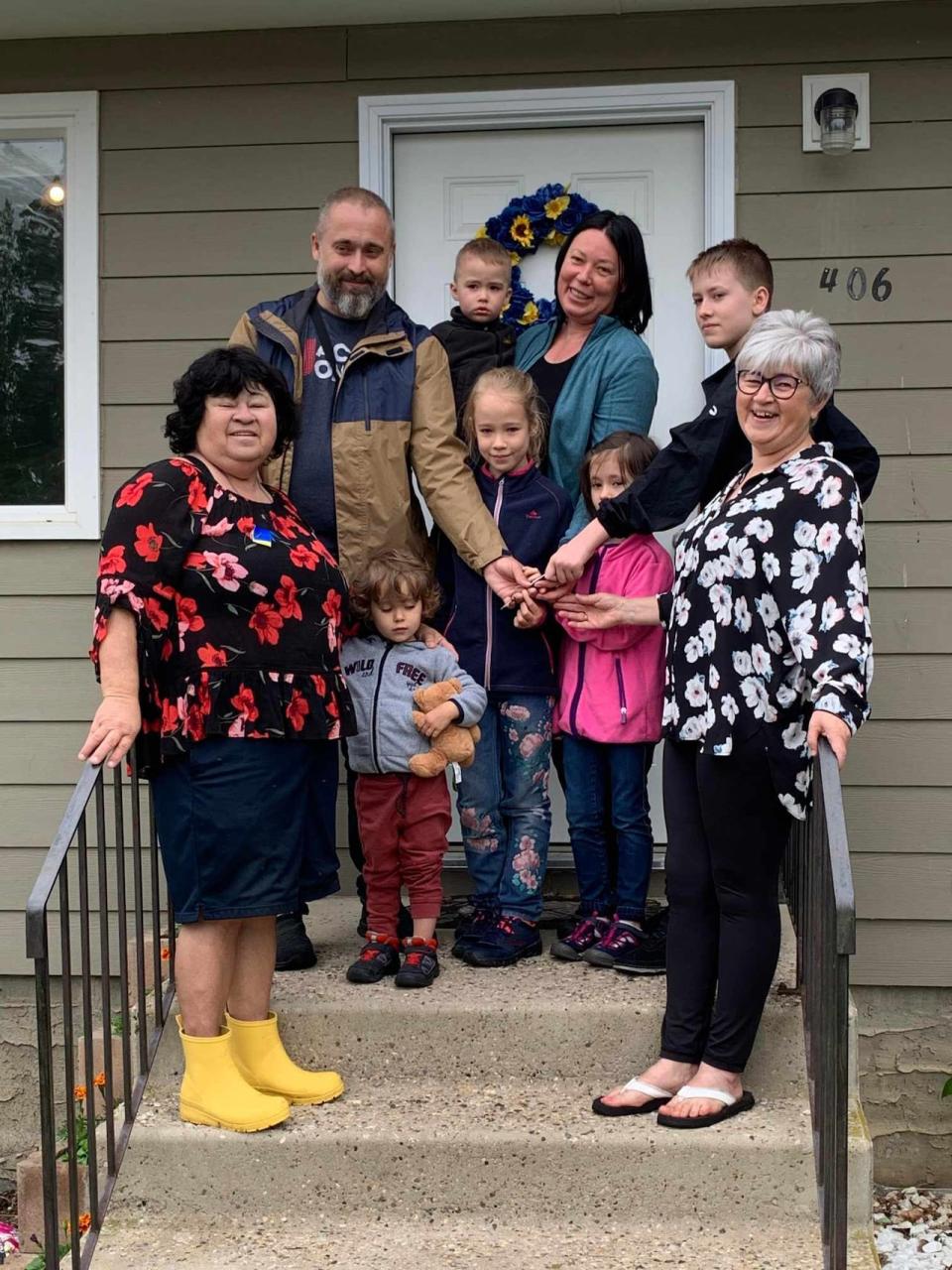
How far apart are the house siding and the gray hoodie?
137cm

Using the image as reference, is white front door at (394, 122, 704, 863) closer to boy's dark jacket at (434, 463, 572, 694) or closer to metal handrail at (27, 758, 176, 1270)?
boy's dark jacket at (434, 463, 572, 694)

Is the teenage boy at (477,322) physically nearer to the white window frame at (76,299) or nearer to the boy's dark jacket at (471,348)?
the boy's dark jacket at (471,348)

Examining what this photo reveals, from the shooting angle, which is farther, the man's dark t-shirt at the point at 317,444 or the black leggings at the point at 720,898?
the man's dark t-shirt at the point at 317,444

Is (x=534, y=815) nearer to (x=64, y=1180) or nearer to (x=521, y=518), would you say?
(x=521, y=518)

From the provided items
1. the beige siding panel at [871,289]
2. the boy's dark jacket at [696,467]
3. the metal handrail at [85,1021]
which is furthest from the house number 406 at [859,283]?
the metal handrail at [85,1021]

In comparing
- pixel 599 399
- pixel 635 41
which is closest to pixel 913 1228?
pixel 599 399

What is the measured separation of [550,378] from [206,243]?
1322 mm

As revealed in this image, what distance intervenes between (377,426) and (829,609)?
120cm

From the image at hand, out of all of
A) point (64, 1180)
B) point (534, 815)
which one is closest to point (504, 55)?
point (534, 815)

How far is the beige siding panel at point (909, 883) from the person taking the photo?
13.2 feet

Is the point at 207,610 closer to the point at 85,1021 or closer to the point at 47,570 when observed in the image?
the point at 85,1021

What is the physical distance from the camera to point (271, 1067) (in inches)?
111

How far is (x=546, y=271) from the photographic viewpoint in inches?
163

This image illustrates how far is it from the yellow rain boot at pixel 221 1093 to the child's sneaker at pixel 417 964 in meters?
0.44
